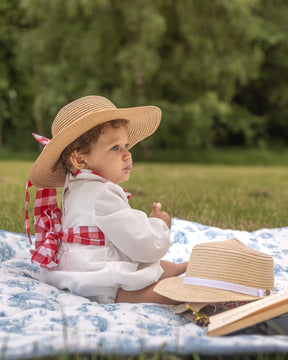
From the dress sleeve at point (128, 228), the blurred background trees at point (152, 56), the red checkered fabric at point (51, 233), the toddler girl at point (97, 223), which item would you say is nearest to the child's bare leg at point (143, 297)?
the toddler girl at point (97, 223)

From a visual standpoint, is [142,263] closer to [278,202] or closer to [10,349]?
[10,349]

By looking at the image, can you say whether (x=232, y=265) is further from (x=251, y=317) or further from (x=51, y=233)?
(x=51, y=233)

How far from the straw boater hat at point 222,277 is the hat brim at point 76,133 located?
697 millimetres

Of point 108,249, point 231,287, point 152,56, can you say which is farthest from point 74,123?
point 152,56

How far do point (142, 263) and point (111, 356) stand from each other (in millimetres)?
798

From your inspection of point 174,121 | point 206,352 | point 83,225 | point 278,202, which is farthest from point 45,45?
point 206,352

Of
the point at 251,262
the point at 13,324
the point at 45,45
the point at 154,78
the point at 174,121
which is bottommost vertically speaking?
the point at 13,324

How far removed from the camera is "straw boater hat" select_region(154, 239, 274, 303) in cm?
183

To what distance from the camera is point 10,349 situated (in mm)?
1280

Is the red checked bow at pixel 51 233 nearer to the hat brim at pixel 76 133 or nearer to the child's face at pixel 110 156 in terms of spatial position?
the hat brim at pixel 76 133

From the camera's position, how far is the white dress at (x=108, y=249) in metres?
1.96

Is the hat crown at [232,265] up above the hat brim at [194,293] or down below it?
above

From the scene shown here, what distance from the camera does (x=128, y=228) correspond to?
1.95 meters

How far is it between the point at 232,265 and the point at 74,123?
87cm
